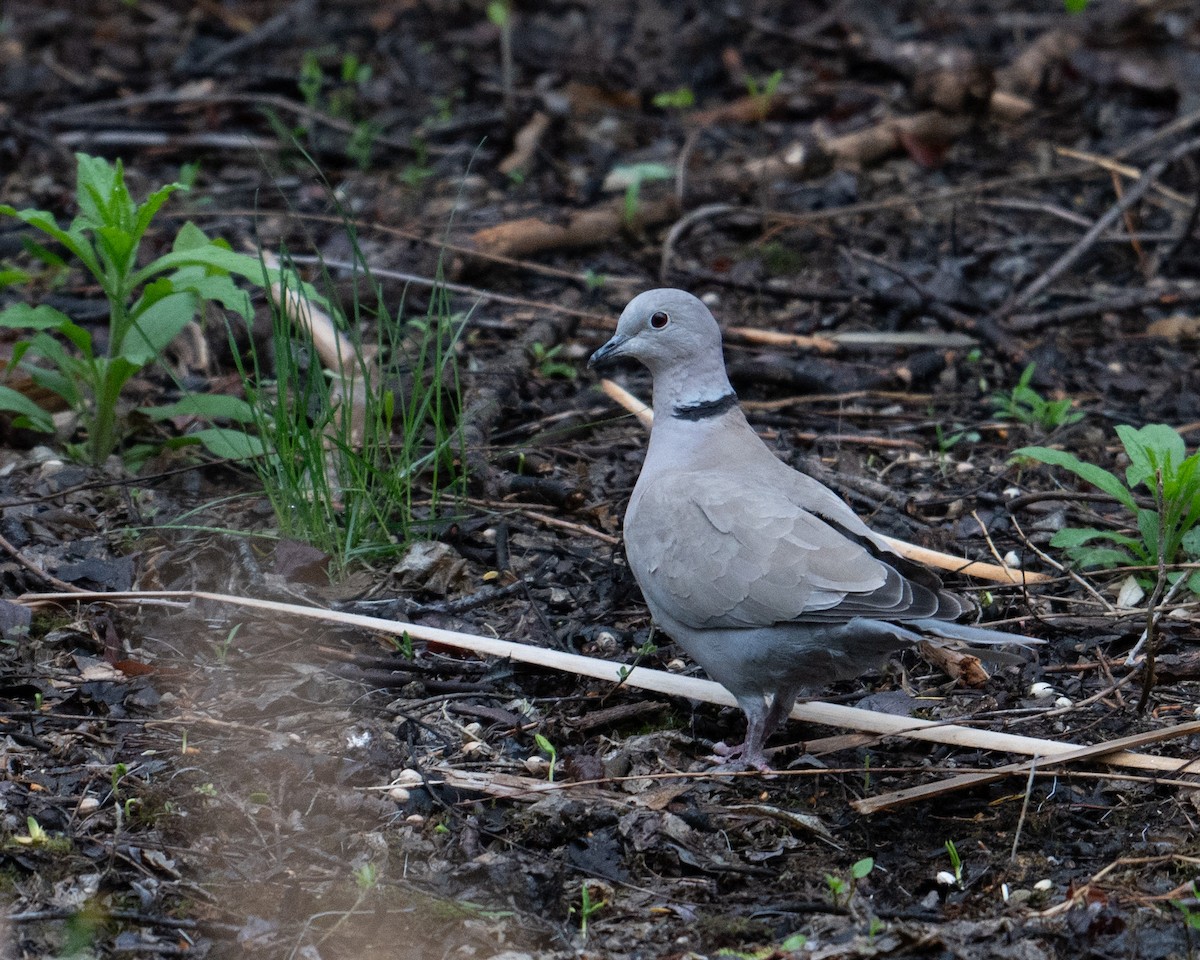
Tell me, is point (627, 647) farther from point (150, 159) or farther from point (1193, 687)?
point (150, 159)

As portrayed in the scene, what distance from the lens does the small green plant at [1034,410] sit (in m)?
5.38

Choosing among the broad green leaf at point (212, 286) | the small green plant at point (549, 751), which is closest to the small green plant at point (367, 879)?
the small green plant at point (549, 751)

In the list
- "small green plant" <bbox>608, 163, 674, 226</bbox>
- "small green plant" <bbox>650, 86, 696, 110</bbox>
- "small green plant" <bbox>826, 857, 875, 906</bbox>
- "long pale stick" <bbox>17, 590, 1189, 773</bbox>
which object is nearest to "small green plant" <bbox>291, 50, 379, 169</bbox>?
"small green plant" <bbox>608, 163, 674, 226</bbox>

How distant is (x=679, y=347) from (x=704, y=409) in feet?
0.72

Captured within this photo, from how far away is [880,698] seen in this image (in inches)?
160

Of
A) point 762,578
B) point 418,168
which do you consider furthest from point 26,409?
point 418,168

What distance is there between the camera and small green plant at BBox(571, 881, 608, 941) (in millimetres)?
3113

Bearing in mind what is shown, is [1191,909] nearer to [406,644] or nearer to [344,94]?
[406,644]

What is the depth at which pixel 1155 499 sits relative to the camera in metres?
4.25

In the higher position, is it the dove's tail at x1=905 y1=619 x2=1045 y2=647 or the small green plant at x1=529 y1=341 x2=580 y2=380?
the dove's tail at x1=905 y1=619 x2=1045 y2=647

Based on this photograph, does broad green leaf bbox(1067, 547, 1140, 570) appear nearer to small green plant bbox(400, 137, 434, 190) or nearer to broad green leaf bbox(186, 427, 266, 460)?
broad green leaf bbox(186, 427, 266, 460)

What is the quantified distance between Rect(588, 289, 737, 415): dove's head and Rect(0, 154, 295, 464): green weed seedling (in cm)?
122

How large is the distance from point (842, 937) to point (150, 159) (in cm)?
622

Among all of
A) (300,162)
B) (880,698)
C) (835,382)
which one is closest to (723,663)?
(880,698)
